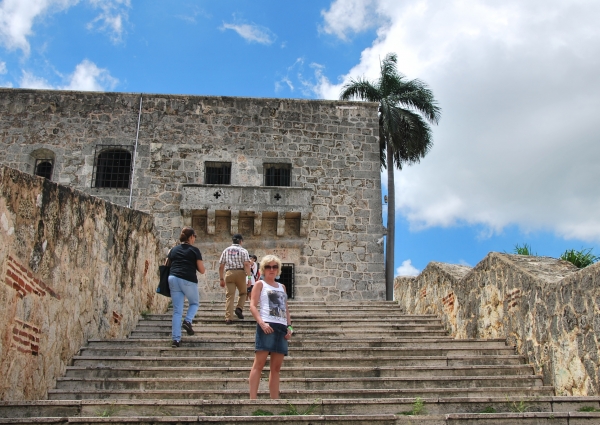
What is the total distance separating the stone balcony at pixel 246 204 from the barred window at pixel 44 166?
12.0ft

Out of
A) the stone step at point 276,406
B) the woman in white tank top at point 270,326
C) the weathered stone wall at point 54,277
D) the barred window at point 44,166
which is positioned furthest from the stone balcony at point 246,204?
the stone step at point 276,406

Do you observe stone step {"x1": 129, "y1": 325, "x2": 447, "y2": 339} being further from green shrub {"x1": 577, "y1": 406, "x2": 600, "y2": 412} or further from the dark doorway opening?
the dark doorway opening

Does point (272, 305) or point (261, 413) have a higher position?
point (272, 305)

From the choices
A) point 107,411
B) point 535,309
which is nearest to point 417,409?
point 535,309

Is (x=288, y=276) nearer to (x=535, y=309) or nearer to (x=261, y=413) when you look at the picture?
(x=535, y=309)

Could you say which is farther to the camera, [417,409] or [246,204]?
[246,204]

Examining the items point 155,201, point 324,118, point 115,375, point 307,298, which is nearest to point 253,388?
point 115,375

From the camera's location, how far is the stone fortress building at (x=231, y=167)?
623 inches

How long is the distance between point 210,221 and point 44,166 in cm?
469

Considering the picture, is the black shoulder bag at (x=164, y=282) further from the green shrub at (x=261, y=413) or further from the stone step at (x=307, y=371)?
the green shrub at (x=261, y=413)

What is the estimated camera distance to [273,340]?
5566mm

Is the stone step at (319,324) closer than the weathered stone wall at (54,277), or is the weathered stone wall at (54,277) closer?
the weathered stone wall at (54,277)

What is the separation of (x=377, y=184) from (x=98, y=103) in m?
7.57

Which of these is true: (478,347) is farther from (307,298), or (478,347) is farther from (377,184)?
(377,184)
